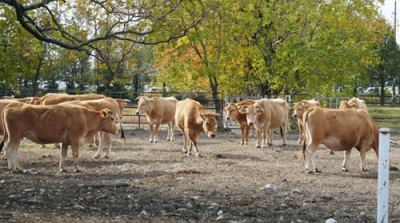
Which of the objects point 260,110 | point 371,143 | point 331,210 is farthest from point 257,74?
point 331,210

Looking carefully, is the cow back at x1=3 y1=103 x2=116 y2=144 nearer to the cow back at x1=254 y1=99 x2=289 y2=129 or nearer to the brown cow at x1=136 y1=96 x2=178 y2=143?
the cow back at x1=254 y1=99 x2=289 y2=129

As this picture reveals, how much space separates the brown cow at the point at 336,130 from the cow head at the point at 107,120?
14.6 ft

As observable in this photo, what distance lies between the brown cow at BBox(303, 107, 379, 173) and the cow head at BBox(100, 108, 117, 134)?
4.46 metres

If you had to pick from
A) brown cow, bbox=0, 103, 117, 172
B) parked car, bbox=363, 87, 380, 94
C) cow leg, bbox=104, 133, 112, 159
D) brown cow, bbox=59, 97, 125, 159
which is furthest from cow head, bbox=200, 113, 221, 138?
parked car, bbox=363, 87, 380, 94

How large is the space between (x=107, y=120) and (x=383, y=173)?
8.64 m

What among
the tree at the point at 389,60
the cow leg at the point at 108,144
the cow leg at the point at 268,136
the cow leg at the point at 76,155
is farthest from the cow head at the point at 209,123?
the tree at the point at 389,60

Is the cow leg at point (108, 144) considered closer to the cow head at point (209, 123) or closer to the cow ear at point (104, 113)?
the cow ear at point (104, 113)

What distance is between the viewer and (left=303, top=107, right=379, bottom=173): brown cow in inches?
527

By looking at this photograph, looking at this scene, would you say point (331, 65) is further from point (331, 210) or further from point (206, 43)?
point (331, 210)

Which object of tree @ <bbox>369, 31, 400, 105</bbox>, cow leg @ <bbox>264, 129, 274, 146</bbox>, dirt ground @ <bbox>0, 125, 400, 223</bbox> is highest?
tree @ <bbox>369, 31, 400, 105</bbox>

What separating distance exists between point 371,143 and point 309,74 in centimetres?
1511

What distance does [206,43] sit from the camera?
29688 mm

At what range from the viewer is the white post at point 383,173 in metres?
6.91

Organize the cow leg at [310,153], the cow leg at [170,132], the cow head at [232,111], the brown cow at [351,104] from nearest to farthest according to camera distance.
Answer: the cow leg at [310,153] < the brown cow at [351,104] < the cow head at [232,111] < the cow leg at [170,132]
